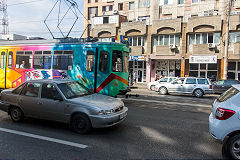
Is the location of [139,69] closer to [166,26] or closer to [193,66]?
[166,26]

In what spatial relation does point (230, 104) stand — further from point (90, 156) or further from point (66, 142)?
point (66, 142)

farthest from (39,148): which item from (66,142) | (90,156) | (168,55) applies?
(168,55)

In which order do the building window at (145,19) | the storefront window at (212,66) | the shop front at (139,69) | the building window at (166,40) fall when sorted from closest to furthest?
the storefront window at (212,66) → the building window at (166,40) → the shop front at (139,69) → the building window at (145,19)

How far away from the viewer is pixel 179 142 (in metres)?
5.13

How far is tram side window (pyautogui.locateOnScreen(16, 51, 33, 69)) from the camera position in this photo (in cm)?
1174

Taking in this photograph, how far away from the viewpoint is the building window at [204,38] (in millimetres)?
24391

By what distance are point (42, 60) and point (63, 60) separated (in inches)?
56.4

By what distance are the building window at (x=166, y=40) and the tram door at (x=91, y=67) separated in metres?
18.8

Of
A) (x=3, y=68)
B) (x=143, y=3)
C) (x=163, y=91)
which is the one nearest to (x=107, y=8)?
(x=143, y=3)

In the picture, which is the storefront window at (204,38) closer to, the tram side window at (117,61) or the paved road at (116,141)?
the tram side window at (117,61)

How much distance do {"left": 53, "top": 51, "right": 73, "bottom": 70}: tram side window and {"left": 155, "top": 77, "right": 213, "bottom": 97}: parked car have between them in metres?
8.86

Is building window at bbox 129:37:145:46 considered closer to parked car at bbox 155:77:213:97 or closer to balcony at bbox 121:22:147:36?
balcony at bbox 121:22:147:36

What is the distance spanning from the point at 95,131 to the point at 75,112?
833 millimetres

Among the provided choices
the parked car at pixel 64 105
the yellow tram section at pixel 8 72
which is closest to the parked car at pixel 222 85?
the parked car at pixel 64 105
